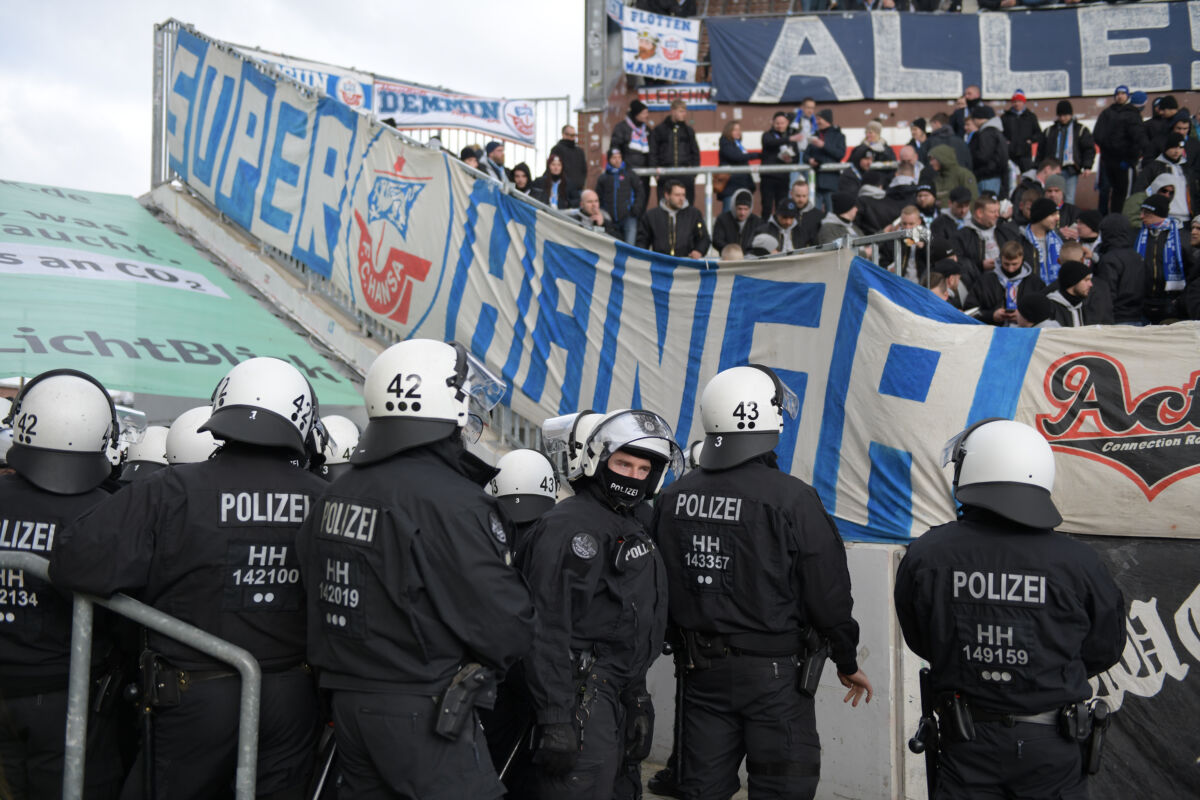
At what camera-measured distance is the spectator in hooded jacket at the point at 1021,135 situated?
15055mm

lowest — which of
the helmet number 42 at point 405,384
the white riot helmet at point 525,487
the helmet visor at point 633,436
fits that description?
the white riot helmet at point 525,487

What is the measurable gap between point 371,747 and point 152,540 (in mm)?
1099

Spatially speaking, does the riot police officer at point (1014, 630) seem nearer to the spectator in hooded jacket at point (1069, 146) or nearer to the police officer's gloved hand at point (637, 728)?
the police officer's gloved hand at point (637, 728)

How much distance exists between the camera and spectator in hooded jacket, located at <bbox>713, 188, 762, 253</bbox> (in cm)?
1192

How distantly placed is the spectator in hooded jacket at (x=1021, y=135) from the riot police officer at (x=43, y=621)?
44.0 ft

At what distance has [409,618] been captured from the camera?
3680 millimetres

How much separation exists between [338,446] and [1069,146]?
1200cm

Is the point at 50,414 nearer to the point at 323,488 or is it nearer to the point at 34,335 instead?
the point at 323,488

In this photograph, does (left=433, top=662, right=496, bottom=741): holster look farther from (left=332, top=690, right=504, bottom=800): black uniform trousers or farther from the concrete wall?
the concrete wall

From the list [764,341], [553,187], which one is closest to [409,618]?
[764,341]

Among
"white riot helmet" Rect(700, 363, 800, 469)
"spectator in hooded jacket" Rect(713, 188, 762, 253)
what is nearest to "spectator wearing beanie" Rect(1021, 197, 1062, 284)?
"spectator in hooded jacket" Rect(713, 188, 762, 253)

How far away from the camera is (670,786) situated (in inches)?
277

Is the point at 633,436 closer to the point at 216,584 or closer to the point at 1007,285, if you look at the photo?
the point at 216,584

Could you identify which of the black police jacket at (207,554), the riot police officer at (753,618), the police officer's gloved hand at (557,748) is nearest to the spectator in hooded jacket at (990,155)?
the riot police officer at (753,618)
